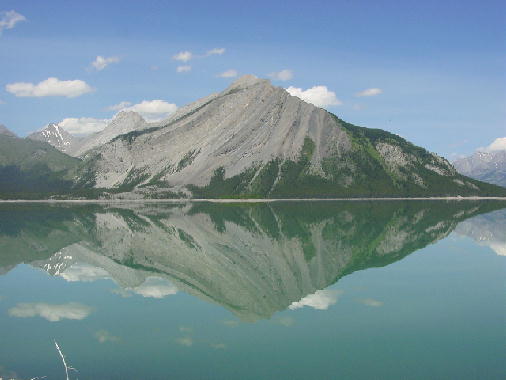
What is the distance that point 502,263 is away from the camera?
247 feet

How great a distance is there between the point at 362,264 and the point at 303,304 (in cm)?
2758

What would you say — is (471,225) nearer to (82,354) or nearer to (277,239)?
(277,239)

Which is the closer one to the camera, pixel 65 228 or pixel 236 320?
→ pixel 236 320

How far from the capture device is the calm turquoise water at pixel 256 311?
32.6 metres

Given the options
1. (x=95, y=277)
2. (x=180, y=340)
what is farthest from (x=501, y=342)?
(x=95, y=277)

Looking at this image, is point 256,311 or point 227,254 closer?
point 256,311

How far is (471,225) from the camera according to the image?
140 m

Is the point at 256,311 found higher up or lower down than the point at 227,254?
lower down

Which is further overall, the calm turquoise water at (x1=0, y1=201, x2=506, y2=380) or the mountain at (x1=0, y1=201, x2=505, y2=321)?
the mountain at (x1=0, y1=201, x2=505, y2=321)

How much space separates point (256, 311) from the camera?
4638cm

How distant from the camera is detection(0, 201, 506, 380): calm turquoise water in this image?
3256cm

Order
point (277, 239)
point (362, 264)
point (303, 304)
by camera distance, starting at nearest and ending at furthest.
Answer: point (303, 304) → point (362, 264) → point (277, 239)

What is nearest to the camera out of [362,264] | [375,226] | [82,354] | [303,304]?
[82,354]

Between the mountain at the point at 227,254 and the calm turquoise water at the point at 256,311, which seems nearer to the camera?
the calm turquoise water at the point at 256,311
